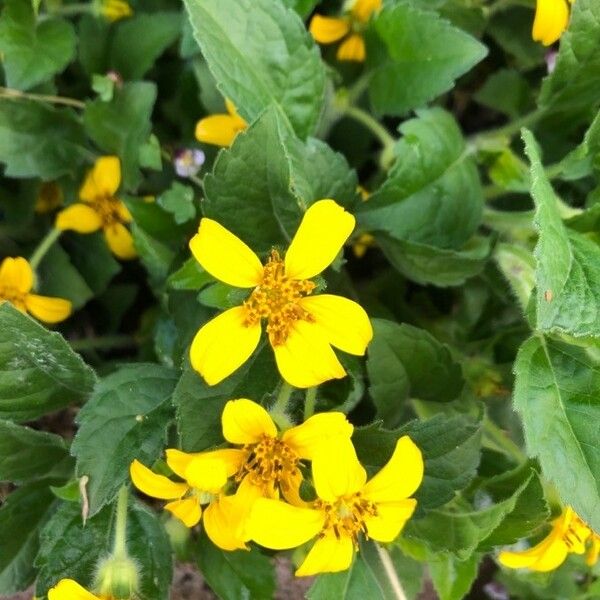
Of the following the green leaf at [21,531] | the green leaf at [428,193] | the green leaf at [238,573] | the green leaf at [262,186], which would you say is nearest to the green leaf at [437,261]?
the green leaf at [428,193]

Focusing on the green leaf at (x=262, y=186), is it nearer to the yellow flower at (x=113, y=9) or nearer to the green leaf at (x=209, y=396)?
the green leaf at (x=209, y=396)

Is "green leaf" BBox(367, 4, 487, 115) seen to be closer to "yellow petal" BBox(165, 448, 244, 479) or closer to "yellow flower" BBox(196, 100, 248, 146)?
"yellow flower" BBox(196, 100, 248, 146)

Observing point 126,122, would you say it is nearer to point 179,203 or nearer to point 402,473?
point 179,203

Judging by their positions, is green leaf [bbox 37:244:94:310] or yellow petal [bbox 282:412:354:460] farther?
green leaf [bbox 37:244:94:310]

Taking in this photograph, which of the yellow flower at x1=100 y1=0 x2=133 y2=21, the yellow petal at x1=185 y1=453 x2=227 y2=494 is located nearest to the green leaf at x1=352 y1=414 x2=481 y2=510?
the yellow petal at x1=185 y1=453 x2=227 y2=494

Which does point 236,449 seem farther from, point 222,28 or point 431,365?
point 222,28

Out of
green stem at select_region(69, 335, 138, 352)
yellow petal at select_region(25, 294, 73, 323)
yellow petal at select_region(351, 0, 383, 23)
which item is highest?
yellow petal at select_region(351, 0, 383, 23)

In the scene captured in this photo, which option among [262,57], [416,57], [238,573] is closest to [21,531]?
[238,573]
